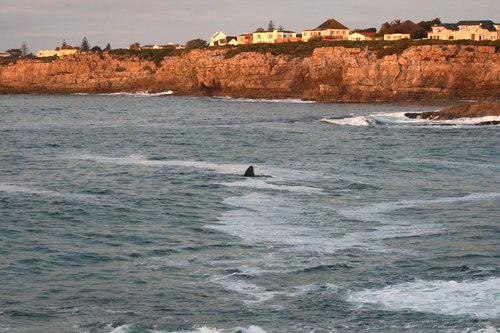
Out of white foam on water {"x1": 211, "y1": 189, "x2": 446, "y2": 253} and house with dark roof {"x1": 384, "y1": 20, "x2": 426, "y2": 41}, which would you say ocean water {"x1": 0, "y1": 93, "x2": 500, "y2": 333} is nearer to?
white foam on water {"x1": 211, "y1": 189, "x2": 446, "y2": 253}

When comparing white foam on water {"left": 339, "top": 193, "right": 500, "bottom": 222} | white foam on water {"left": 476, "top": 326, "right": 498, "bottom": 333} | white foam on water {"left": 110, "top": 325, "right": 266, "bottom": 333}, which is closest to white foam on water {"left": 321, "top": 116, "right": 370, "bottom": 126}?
white foam on water {"left": 339, "top": 193, "right": 500, "bottom": 222}

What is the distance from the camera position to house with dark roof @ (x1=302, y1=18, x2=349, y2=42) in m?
124

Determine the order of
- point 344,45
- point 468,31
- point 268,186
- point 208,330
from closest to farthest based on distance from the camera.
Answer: point 208,330
point 268,186
point 344,45
point 468,31

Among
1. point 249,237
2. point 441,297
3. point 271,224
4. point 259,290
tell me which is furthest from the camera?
point 271,224

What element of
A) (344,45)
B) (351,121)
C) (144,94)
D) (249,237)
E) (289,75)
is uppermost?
(344,45)

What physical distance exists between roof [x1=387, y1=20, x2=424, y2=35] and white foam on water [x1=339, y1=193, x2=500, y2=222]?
294 feet

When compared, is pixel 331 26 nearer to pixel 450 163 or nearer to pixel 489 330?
pixel 450 163

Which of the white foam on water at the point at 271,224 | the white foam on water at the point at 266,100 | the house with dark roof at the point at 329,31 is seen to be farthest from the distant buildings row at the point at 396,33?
the white foam on water at the point at 271,224

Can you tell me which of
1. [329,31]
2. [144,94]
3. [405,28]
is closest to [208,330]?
[144,94]

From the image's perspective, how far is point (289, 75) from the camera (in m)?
90.6

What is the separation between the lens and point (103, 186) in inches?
1121

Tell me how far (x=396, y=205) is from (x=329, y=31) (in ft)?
334

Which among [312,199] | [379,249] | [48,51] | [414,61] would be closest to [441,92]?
[414,61]

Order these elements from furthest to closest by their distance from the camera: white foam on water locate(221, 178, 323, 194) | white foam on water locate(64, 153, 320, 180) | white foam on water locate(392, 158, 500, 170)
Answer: white foam on water locate(392, 158, 500, 170)
white foam on water locate(64, 153, 320, 180)
white foam on water locate(221, 178, 323, 194)
